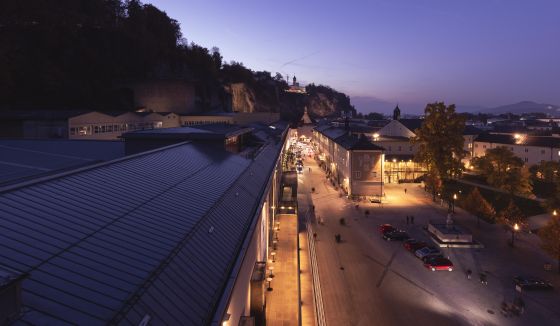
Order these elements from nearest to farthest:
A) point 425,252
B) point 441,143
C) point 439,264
Answer: point 439,264 < point 425,252 < point 441,143

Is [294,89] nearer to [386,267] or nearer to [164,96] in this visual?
[164,96]

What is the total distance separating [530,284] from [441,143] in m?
21.8

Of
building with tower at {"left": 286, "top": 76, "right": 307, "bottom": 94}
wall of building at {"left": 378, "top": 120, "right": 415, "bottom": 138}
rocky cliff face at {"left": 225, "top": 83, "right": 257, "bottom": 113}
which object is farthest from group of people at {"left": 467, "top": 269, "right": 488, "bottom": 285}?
building with tower at {"left": 286, "top": 76, "right": 307, "bottom": 94}

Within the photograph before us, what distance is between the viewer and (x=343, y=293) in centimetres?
1941

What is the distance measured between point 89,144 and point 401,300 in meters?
22.5

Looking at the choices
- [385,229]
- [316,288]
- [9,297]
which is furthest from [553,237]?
[9,297]

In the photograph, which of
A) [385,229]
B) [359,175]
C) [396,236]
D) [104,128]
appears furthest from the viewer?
[359,175]

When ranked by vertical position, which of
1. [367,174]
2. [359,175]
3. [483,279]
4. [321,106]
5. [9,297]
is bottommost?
[483,279]

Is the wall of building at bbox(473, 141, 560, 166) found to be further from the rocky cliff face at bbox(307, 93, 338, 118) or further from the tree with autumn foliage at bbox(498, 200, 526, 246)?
the rocky cliff face at bbox(307, 93, 338, 118)

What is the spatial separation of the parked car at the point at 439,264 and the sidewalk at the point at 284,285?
8.15 metres

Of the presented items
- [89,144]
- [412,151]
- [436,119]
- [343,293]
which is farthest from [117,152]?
[412,151]

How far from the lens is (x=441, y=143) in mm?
39625

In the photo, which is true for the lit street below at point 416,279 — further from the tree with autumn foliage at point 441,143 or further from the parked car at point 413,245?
the tree with autumn foliage at point 441,143

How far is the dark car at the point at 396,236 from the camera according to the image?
28.1m
